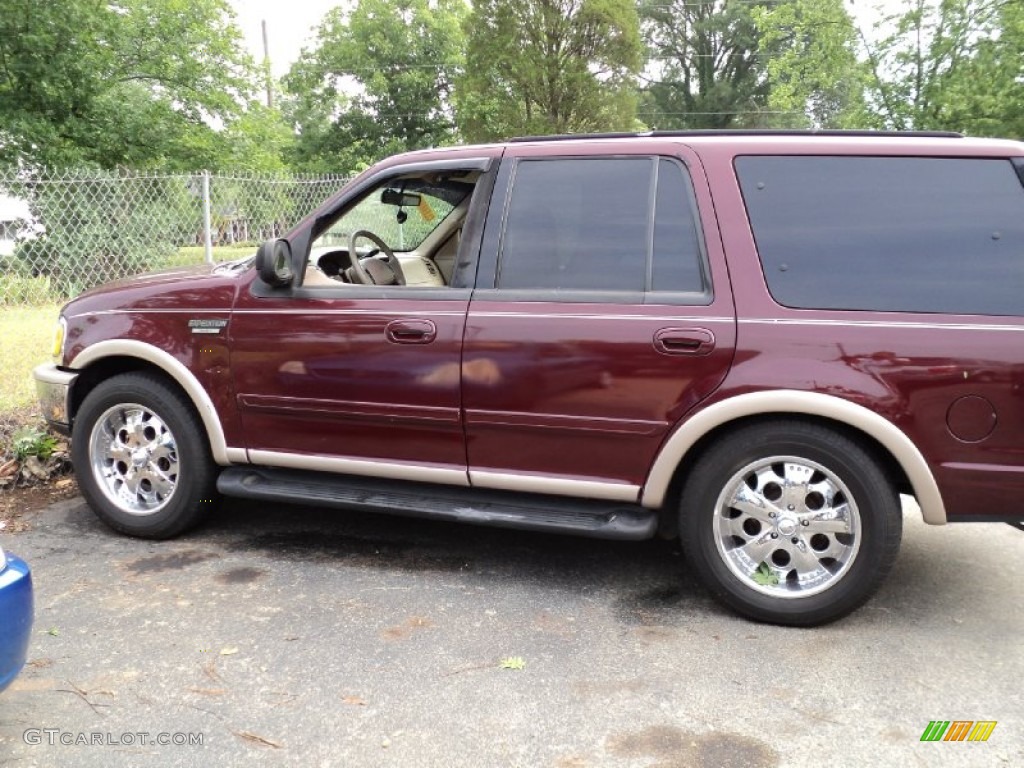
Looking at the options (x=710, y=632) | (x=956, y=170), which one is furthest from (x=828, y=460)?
(x=956, y=170)

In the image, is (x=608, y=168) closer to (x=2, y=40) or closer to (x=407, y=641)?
(x=407, y=641)

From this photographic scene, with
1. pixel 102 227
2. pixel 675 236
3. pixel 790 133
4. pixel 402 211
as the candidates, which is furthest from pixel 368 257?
pixel 102 227

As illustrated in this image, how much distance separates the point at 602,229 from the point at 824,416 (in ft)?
3.82

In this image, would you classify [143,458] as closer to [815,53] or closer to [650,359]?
[650,359]

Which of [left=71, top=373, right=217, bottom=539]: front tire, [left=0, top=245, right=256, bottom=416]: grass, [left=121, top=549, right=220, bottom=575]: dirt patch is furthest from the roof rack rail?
[left=0, top=245, right=256, bottom=416]: grass

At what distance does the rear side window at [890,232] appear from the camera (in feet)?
9.53

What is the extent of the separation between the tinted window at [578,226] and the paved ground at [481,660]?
139 cm

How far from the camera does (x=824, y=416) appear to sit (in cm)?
303

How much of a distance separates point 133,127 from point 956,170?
44.7 feet

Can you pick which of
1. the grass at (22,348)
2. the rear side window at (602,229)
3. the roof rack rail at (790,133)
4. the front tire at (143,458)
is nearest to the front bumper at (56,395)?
the front tire at (143,458)

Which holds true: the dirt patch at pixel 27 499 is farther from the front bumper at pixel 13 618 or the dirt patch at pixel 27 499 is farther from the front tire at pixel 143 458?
the front bumper at pixel 13 618

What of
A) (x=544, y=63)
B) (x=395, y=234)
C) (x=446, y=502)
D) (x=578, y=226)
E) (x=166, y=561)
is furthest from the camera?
(x=544, y=63)

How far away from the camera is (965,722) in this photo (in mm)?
2580

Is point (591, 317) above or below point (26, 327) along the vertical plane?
above
